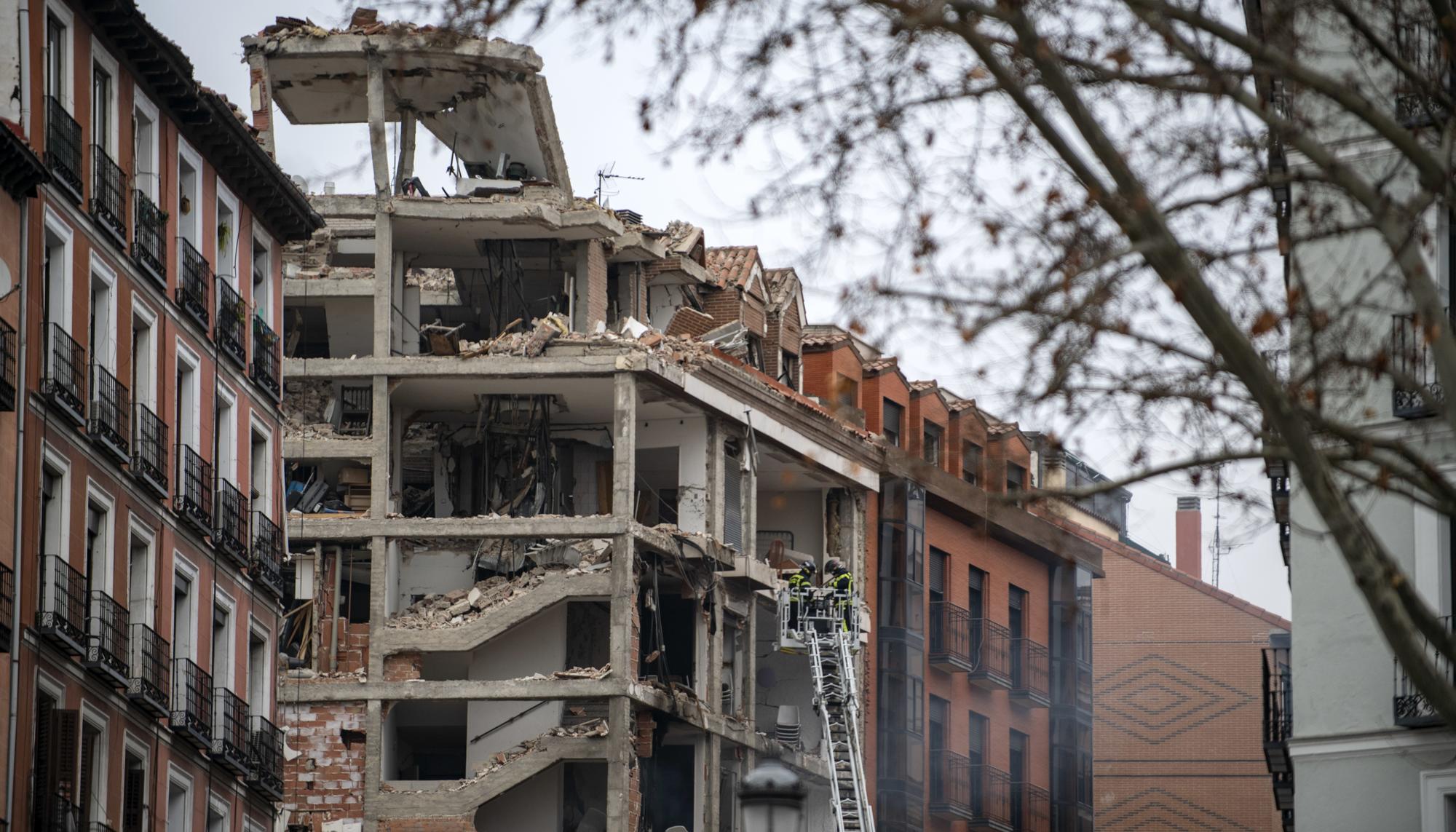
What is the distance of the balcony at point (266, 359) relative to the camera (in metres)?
42.6

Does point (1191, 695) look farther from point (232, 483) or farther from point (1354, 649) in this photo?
point (1354, 649)

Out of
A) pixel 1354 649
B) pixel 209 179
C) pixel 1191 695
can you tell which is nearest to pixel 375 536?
pixel 209 179

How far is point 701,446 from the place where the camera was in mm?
54312

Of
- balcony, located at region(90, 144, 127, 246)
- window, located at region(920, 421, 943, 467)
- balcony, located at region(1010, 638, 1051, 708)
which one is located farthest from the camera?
balcony, located at region(1010, 638, 1051, 708)

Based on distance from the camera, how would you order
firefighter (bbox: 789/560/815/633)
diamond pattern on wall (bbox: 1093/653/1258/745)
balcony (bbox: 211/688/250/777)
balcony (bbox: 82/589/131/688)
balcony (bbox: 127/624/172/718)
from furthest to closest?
diamond pattern on wall (bbox: 1093/653/1258/745) → firefighter (bbox: 789/560/815/633) → balcony (bbox: 211/688/250/777) → balcony (bbox: 127/624/172/718) → balcony (bbox: 82/589/131/688)

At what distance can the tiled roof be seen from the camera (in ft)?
195

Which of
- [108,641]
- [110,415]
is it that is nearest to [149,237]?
[110,415]

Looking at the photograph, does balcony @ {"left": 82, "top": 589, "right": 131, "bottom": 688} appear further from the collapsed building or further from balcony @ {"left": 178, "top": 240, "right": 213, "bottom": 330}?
the collapsed building

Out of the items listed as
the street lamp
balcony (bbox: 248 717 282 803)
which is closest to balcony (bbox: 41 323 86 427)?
balcony (bbox: 248 717 282 803)

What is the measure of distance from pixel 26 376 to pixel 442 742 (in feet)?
75.9

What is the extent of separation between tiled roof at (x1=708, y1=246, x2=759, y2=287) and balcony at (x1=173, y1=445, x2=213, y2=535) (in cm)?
2129

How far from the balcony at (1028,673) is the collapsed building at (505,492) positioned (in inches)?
413

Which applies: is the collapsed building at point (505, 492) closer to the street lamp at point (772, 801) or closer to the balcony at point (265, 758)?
the balcony at point (265, 758)

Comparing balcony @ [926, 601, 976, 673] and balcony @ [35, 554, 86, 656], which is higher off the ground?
balcony @ [926, 601, 976, 673]
